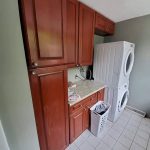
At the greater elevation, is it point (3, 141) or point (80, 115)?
point (3, 141)

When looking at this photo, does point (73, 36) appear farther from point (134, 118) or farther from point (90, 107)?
point (134, 118)

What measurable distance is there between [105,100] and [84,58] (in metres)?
1.06

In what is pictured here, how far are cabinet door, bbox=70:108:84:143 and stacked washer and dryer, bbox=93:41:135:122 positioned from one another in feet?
2.53

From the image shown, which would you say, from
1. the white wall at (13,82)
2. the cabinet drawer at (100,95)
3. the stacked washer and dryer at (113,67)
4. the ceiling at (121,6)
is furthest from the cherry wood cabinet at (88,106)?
the ceiling at (121,6)

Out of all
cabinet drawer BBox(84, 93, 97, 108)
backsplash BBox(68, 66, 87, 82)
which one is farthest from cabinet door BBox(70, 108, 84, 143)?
backsplash BBox(68, 66, 87, 82)

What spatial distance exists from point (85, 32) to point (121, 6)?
72cm

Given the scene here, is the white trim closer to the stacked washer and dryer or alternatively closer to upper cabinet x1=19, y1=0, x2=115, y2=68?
upper cabinet x1=19, y1=0, x2=115, y2=68

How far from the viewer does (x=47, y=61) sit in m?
0.87

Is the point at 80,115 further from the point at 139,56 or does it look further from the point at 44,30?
the point at 139,56

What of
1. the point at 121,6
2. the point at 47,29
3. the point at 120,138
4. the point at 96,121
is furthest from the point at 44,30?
the point at 120,138

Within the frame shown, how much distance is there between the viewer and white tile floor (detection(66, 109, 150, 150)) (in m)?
1.49

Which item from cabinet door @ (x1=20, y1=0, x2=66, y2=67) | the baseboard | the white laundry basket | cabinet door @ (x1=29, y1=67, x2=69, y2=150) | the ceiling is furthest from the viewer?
the baseboard

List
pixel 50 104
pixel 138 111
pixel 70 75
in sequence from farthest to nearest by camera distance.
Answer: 1. pixel 138 111
2. pixel 70 75
3. pixel 50 104

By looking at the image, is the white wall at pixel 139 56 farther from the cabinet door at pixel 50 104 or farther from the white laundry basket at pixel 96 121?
the cabinet door at pixel 50 104
